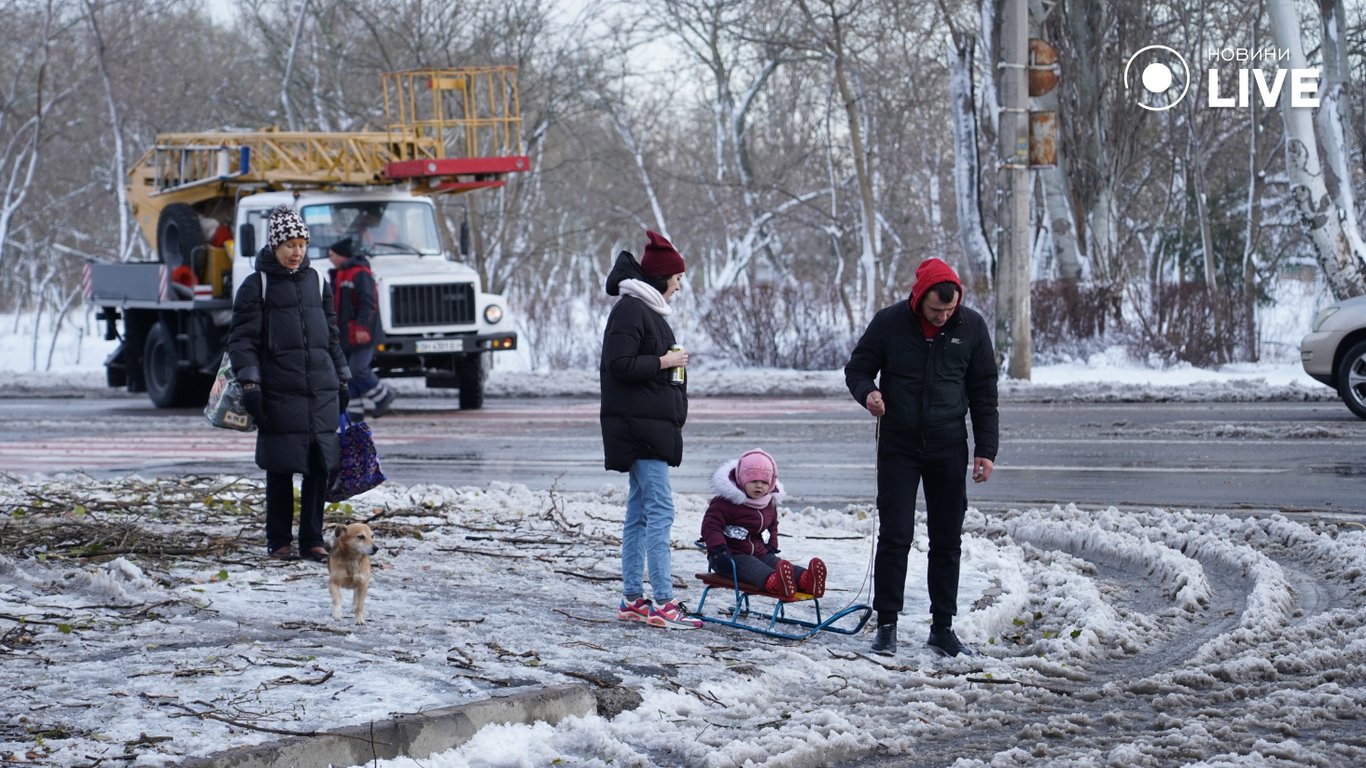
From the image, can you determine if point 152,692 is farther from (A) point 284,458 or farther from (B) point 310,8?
(B) point 310,8

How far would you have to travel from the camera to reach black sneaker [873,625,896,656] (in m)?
6.91

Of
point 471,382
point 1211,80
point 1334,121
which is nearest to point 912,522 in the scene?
point 471,382

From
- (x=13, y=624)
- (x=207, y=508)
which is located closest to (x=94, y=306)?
(x=207, y=508)

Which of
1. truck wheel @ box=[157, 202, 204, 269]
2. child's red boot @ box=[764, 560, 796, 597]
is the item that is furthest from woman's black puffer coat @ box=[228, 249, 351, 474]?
truck wheel @ box=[157, 202, 204, 269]

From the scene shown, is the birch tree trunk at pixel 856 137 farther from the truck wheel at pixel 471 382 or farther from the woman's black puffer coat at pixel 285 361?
the woman's black puffer coat at pixel 285 361

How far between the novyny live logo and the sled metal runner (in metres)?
16.3

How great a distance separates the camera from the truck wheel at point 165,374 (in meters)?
23.6

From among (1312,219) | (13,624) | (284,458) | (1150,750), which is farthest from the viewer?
(1312,219)

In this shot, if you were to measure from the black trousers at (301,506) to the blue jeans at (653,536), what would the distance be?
79.1 inches

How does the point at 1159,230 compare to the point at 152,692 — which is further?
the point at 1159,230

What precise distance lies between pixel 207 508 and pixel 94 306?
16.1 meters

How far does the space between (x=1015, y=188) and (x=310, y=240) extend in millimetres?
8759

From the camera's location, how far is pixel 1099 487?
11781 millimetres

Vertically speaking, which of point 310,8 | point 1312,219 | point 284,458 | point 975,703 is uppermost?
point 310,8
